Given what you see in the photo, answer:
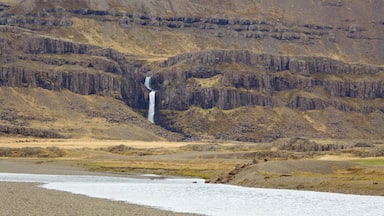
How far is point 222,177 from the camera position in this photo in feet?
322

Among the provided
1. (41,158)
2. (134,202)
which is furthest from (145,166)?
(134,202)

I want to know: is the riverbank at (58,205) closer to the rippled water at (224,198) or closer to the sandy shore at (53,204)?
the sandy shore at (53,204)

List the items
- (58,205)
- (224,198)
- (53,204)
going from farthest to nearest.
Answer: (224,198) → (53,204) → (58,205)

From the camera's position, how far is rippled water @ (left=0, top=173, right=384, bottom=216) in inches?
2537

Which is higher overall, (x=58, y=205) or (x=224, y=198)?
(x=58, y=205)

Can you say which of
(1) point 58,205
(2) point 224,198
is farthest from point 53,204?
(2) point 224,198

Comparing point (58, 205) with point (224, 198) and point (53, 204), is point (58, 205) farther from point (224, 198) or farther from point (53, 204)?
point (224, 198)


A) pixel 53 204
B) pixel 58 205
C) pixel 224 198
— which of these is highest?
pixel 58 205

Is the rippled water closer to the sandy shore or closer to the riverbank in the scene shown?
the sandy shore

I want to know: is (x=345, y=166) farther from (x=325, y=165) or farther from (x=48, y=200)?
(x=48, y=200)

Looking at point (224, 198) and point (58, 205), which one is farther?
point (224, 198)

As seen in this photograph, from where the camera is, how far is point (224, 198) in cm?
7512

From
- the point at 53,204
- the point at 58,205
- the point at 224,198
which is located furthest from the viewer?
the point at 224,198

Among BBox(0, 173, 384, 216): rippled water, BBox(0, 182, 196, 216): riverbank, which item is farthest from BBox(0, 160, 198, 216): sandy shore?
BBox(0, 173, 384, 216): rippled water
